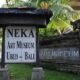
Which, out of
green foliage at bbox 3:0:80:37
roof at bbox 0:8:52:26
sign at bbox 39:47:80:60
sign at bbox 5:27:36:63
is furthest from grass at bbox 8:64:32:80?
green foliage at bbox 3:0:80:37

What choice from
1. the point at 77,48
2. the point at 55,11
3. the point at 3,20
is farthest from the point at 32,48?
the point at 55,11

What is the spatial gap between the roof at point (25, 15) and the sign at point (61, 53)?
6386 mm

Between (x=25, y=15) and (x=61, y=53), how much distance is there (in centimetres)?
712

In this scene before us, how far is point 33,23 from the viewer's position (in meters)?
8.50

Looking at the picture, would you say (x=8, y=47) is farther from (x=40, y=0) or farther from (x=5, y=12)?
(x=40, y=0)

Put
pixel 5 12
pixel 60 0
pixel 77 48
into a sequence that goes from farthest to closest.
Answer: pixel 60 0
pixel 77 48
pixel 5 12

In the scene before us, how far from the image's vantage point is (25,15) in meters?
8.42

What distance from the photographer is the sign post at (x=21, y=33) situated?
8375 mm

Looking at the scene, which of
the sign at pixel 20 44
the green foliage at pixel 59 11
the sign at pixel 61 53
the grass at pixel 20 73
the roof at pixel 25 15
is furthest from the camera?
the green foliage at pixel 59 11

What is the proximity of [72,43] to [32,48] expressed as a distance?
6.91 m

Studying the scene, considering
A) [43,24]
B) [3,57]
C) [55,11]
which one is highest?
[55,11]

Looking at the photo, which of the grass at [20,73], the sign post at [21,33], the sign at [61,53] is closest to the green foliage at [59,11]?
the sign at [61,53]

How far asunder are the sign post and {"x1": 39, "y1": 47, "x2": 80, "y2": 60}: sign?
6.29 metres

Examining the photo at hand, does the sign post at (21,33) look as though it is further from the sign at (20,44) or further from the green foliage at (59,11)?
the green foliage at (59,11)
